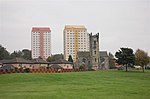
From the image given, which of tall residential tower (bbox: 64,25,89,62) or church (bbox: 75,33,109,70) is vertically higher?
tall residential tower (bbox: 64,25,89,62)

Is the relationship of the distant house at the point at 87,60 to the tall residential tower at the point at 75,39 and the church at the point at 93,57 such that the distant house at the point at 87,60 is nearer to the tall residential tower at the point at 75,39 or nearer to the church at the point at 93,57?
the church at the point at 93,57

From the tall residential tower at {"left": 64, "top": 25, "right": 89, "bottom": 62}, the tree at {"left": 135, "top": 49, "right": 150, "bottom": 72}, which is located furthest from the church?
the tall residential tower at {"left": 64, "top": 25, "right": 89, "bottom": 62}

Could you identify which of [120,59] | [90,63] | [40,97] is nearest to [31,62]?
[90,63]

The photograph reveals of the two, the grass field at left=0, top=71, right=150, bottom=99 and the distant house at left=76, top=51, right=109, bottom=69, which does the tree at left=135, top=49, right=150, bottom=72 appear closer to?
the distant house at left=76, top=51, right=109, bottom=69

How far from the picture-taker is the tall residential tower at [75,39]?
186 metres

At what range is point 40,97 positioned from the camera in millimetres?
Result: 19672

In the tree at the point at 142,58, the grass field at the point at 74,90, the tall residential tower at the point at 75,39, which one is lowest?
the grass field at the point at 74,90

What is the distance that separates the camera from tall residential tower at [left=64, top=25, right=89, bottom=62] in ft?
609

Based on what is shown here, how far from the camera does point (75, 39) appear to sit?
190750 millimetres

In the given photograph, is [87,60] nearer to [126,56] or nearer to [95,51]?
[95,51]

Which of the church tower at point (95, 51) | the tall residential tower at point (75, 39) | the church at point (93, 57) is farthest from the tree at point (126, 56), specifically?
the tall residential tower at point (75, 39)

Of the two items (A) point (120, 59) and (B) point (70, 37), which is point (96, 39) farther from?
(B) point (70, 37)

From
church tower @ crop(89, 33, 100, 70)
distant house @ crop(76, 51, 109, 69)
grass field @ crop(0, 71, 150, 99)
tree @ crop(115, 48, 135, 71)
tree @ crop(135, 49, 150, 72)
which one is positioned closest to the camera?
grass field @ crop(0, 71, 150, 99)

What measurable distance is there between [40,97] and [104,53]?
96045 mm
